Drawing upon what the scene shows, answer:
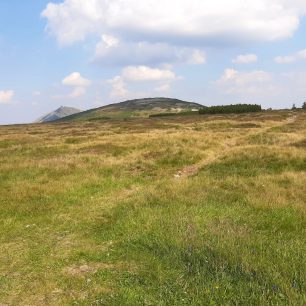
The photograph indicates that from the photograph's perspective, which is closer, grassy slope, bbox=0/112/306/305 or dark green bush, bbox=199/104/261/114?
grassy slope, bbox=0/112/306/305

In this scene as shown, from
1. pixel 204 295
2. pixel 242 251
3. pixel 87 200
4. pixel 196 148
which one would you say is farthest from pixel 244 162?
pixel 204 295

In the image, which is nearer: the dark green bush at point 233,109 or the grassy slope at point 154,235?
the grassy slope at point 154,235

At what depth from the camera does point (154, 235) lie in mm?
10672

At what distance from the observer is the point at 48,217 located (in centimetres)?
1363

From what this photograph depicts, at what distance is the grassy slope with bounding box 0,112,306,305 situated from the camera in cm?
Result: 762

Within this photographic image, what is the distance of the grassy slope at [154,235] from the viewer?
25.0 ft

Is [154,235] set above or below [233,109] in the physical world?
below

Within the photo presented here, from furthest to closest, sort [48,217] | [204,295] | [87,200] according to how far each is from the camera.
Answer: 1. [87,200]
2. [48,217]
3. [204,295]

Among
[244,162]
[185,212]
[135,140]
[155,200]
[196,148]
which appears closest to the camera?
[185,212]

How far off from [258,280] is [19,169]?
17.9 meters

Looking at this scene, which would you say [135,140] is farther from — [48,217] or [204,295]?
[204,295]

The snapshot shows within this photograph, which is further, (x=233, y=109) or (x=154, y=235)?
(x=233, y=109)

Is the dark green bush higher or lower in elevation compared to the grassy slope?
higher

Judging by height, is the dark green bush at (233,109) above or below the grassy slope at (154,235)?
above
